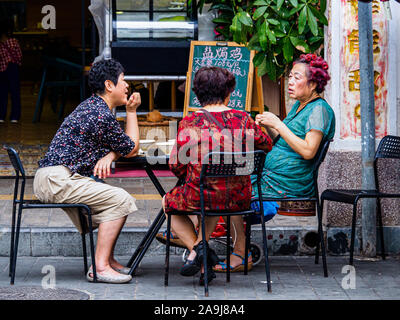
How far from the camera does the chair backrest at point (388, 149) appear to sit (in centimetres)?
595

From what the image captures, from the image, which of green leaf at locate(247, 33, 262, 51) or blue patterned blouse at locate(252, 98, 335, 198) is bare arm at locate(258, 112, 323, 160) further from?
green leaf at locate(247, 33, 262, 51)

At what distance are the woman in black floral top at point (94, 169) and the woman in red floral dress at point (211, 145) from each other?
1.23 ft

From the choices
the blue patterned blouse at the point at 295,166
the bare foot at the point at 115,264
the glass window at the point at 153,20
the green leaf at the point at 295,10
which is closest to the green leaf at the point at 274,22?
the green leaf at the point at 295,10

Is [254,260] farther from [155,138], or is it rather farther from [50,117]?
[50,117]

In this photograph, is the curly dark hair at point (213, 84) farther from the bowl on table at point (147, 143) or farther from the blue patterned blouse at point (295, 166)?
the bowl on table at point (147, 143)

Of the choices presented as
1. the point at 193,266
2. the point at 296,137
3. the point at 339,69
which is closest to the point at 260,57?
the point at 339,69

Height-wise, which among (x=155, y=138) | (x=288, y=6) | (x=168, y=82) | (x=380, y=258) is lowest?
(x=380, y=258)

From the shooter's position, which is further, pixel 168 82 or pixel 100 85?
pixel 168 82

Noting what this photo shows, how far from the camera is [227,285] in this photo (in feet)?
16.8

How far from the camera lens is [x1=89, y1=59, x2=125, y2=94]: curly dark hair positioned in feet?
17.3

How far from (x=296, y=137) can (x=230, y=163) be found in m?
0.68

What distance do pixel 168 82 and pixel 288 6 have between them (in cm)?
246

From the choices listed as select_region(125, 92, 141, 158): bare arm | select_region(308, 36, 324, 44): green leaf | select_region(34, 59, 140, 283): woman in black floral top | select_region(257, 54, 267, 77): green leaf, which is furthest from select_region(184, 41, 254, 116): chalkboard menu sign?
select_region(34, 59, 140, 283): woman in black floral top

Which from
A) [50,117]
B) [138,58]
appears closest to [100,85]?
[138,58]
